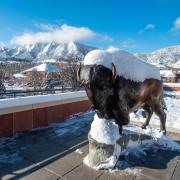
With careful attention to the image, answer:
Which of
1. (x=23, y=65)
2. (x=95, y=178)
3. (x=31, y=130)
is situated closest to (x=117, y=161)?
(x=95, y=178)

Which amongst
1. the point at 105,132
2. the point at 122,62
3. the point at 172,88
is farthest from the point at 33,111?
the point at 172,88

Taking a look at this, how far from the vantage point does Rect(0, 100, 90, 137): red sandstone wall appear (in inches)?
187

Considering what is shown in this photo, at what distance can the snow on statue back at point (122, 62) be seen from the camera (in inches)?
118

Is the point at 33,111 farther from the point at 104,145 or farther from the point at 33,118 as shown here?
the point at 104,145

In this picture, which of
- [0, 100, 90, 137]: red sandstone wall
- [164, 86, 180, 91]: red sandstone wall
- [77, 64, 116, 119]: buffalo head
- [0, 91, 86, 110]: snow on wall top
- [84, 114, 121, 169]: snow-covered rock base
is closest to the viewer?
[77, 64, 116, 119]: buffalo head

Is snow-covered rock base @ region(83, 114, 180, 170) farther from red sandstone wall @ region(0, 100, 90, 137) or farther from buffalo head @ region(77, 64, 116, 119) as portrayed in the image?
red sandstone wall @ region(0, 100, 90, 137)

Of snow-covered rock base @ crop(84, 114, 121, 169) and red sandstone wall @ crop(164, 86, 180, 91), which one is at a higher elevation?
red sandstone wall @ crop(164, 86, 180, 91)

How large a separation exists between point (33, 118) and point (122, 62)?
3.12 metres

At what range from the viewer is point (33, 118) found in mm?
5367

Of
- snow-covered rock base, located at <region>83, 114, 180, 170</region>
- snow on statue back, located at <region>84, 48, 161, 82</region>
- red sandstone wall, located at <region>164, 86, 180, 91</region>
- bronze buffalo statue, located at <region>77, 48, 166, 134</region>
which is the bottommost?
snow-covered rock base, located at <region>83, 114, 180, 170</region>

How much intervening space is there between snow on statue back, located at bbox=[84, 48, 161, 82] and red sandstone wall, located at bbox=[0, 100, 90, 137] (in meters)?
2.76

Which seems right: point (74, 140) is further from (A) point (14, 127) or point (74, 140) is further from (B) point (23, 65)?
(B) point (23, 65)

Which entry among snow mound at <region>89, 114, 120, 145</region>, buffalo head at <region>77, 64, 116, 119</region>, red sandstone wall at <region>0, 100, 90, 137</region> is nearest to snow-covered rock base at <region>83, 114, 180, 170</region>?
snow mound at <region>89, 114, 120, 145</region>

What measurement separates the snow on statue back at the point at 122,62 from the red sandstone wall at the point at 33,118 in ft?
9.04
